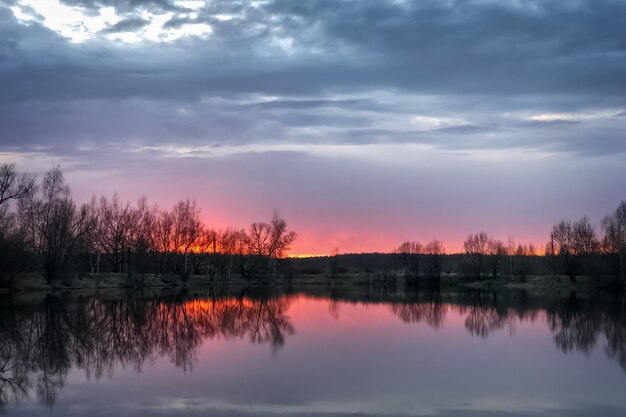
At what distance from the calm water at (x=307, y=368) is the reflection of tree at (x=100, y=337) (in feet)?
0.14

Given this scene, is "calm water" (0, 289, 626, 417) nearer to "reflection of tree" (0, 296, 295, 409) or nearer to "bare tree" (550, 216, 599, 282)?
"reflection of tree" (0, 296, 295, 409)

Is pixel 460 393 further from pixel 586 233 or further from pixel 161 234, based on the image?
pixel 586 233

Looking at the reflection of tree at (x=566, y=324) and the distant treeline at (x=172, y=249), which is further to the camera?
the distant treeline at (x=172, y=249)

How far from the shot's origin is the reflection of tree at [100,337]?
11492 mm

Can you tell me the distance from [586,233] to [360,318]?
2239 inches

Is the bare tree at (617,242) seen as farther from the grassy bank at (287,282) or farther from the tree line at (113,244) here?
the tree line at (113,244)

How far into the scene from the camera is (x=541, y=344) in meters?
16.4

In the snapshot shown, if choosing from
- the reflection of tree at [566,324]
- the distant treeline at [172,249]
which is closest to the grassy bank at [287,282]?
the distant treeline at [172,249]

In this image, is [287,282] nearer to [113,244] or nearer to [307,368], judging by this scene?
[113,244]

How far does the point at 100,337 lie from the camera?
55.0 ft

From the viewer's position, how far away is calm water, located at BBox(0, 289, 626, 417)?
29.3ft

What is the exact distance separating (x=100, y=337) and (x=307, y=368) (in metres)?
7.53

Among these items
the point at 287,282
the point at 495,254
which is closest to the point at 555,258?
the point at 495,254

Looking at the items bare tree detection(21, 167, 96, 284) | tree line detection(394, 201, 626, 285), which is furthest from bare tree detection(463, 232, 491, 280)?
bare tree detection(21, 167, 96, 284)
